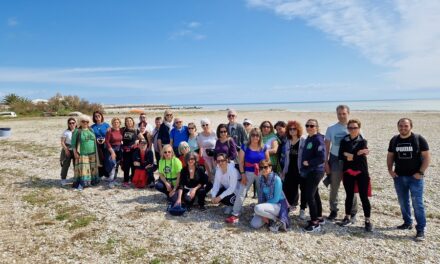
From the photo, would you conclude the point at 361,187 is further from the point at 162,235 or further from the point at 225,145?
the point at 162,235

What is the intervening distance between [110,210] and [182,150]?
208cm

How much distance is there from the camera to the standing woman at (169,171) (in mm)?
7305

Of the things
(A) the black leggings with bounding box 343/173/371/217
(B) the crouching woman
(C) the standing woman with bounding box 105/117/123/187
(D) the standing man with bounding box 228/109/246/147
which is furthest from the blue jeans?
(C) the standing woman with bounding box 105/117/123/187

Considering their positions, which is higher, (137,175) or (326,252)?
(137,175)

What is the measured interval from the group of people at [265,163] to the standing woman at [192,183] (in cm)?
2

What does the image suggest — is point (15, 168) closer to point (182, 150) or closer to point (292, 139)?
point (182, 150)

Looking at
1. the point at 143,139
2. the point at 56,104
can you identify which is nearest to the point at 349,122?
the point at 143,139

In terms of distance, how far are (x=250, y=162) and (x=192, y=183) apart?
1.46m

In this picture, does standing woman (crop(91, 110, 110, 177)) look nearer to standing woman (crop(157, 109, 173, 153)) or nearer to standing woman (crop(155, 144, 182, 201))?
standing woman (crop(157, 109, 173, 153))

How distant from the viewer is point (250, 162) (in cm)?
673

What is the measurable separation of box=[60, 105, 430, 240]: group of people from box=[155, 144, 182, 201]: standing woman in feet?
0.08

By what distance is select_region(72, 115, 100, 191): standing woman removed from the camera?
8.66 meters

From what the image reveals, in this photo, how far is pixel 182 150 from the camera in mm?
7434

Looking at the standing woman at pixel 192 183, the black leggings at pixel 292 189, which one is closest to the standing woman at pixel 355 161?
the black leggings at pixel 292 189
